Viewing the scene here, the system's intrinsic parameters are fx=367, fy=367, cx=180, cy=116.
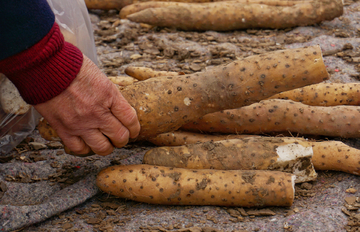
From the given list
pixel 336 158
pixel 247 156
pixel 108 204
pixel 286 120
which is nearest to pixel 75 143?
pixel 108 204

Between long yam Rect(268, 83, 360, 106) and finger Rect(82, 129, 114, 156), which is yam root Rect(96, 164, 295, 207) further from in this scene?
long yam Rect(268, 83, 360, 106)

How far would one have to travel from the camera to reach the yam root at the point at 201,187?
1896 millimetres

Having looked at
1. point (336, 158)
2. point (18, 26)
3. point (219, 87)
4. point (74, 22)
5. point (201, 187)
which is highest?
point (18, 26)

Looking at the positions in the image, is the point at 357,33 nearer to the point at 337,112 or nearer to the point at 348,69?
the point at 348,69

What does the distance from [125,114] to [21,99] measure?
83 centimetres

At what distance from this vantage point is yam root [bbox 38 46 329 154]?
6.64 ft

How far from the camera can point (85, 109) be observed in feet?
5.58

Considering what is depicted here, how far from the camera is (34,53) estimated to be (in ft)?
4.99

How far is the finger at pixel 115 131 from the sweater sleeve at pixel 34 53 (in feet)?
0.99

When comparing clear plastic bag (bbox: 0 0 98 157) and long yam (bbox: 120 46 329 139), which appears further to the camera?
clear plastic bag (bbox: 0 0 98 157)

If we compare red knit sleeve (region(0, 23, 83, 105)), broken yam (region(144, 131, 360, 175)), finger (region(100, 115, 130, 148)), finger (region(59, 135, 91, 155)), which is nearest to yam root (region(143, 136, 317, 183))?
broken yam (region(144, 131, 360, 175))

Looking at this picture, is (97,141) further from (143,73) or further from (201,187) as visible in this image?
(143,73)

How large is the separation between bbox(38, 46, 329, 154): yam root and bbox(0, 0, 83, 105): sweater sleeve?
50 centimetres

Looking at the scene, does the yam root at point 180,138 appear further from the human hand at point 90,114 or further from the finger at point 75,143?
the finger at point 75,143
